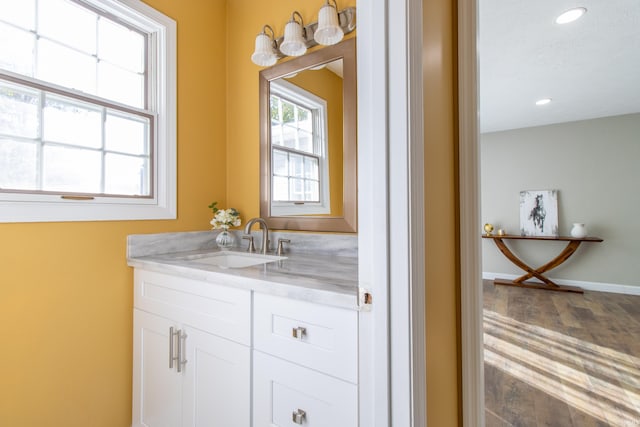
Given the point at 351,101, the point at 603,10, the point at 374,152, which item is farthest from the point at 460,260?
the point at 603,10

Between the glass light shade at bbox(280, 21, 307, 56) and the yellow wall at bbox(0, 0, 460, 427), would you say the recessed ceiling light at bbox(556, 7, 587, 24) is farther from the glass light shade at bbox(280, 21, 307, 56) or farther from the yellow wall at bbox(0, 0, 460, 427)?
the glass light shade at bbox(280, 21, 307, 56)

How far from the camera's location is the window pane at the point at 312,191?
5.65ft

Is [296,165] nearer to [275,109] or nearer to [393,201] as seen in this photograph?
[275,109]

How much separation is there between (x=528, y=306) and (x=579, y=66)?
268 centimetres

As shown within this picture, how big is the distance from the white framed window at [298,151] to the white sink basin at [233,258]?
1.00ft

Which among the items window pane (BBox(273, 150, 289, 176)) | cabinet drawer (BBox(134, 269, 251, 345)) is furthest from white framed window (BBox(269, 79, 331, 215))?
cabinet drawer (BBox(134, 269, 251, 345))

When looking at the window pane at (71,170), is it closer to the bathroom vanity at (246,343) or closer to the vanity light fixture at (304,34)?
the bathroom vanity at (246,343)

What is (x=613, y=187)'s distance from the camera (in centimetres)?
443

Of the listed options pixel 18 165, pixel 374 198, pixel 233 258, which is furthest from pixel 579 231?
pixel 18 165

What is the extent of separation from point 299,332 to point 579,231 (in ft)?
16.9

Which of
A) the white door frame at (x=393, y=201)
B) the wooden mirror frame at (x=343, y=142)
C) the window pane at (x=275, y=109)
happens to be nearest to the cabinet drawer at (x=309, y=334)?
the white door frame at (x=393, y=201)

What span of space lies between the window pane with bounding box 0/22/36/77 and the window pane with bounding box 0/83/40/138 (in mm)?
89

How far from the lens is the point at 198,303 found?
127cm

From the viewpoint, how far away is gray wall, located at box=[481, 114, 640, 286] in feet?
14.3
